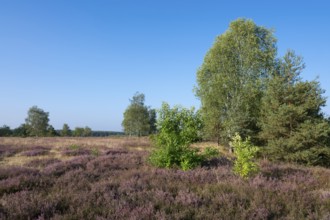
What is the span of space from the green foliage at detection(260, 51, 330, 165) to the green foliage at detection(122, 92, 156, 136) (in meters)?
41.8

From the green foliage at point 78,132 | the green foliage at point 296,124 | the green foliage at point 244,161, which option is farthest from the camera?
the green foliage at point 78,132

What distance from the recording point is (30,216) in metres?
4.56

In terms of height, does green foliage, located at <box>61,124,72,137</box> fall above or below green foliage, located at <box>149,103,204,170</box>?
above

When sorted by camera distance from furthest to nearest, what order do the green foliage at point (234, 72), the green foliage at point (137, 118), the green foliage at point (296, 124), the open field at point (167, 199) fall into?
1. the green foliage at point (137, 118)
2. the green foliage at point (234, 72)
3. the green foliage at point (296, 124)
4. the open field at point (167, 199)

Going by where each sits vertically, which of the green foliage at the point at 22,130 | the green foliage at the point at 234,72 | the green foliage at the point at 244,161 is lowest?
the green foliage at the point at 244,161

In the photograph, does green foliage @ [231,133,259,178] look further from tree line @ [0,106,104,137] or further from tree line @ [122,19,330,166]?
tree line @ [0,106,104,137]

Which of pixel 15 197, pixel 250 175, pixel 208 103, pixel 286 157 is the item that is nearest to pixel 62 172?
pixel 15 197

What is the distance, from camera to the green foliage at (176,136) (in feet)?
30.9

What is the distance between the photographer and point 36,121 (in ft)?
203

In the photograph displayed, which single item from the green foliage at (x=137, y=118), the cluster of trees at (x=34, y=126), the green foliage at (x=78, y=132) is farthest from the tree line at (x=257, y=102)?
the green foliage at (x=78, y=132)

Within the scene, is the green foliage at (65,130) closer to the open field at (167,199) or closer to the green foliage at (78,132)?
the green foliage at (78,132)

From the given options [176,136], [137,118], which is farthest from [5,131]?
[176,136]

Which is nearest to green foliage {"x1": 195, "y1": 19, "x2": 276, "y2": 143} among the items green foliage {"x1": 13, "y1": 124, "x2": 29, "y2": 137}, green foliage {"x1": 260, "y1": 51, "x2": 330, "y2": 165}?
green foliage {"x1": 260, "y1": 51, "x2": 330, "y2": 165}

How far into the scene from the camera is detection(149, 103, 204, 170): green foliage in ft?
30.9
